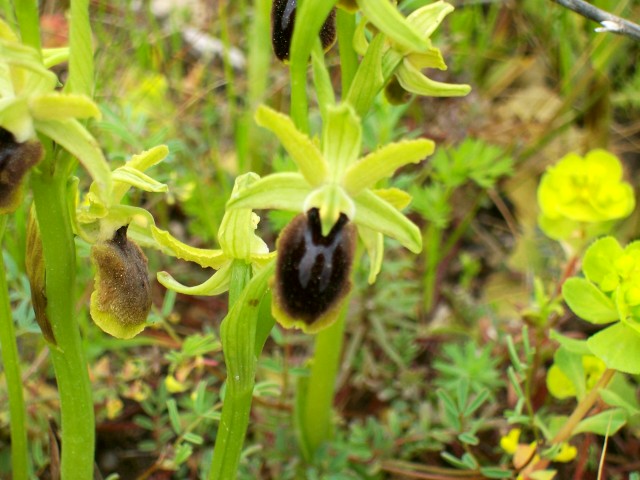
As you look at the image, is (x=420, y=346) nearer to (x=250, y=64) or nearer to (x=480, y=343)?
(x=480, y=343)

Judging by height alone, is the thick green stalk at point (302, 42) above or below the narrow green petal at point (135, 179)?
above

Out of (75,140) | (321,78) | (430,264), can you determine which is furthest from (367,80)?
(430,264)

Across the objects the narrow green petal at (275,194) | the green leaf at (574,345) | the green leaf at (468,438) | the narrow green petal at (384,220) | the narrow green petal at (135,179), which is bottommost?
the green leaf at (468,438)

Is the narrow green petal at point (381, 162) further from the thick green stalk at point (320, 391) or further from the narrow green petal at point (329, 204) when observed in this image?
the thick green stalk at point (320, 391)

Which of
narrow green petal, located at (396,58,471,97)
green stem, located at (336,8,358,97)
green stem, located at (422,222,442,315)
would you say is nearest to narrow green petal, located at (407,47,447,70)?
narrow green petal, located at (396,58,471,97)

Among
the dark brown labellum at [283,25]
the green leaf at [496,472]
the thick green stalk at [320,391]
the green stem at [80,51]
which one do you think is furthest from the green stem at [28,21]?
the green leaf at [496,472]
